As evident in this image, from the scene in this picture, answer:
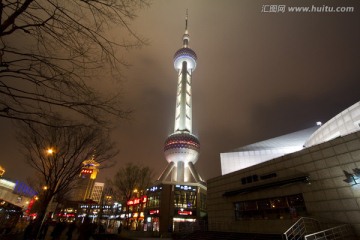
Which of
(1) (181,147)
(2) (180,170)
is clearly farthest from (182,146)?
(2) (180,170)

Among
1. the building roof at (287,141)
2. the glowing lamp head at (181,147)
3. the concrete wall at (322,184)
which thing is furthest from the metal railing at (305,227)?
the glowing lamp head at (181,147)

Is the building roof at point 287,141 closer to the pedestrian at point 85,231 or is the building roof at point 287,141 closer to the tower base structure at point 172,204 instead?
the tower base structure at point 172,204

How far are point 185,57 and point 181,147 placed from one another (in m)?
45.9

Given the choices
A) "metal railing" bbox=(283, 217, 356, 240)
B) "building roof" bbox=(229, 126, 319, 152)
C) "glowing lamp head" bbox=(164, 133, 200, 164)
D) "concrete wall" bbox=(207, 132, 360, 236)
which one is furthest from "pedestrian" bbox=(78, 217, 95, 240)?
"glowing lamp head" bbox=(164, 133, 200, 164)

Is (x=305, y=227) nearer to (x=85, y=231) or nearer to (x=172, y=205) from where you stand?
(x=85, y=231)

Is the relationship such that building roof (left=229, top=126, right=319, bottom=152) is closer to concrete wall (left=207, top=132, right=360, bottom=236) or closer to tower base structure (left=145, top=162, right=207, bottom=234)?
tower base structure (left=145, top=162, right=207, bottom=234)

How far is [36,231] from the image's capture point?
1544cm

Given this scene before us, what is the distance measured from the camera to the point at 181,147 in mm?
70375

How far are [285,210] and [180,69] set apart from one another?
276 ft

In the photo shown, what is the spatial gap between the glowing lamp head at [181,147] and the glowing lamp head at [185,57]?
128ft

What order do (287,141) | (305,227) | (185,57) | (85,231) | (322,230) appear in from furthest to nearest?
(185,57), (287,141), (85,231), (305,227), (322,230)

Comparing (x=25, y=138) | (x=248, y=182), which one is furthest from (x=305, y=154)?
(x=25, y=138)

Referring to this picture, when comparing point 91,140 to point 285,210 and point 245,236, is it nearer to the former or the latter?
point 245,236

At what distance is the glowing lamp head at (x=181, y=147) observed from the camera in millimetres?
70500
